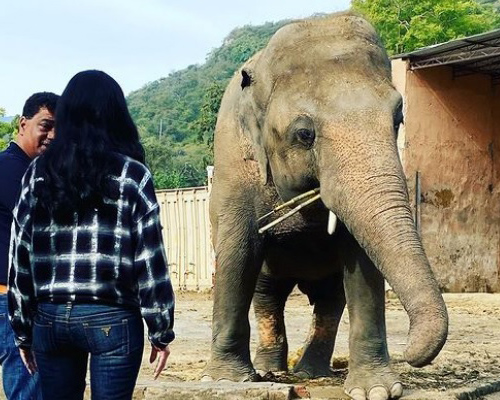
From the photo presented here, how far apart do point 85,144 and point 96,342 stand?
29.0 inches

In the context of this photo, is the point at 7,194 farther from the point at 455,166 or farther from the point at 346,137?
the point at 455,166

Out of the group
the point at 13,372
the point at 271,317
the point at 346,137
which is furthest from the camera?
the point at 271,317

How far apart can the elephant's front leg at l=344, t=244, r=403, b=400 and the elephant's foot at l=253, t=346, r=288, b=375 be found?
1340mm

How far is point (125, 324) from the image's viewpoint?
3.74m

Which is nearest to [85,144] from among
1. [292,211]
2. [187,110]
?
[292,211]

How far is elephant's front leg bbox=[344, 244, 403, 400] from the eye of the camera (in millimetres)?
6281

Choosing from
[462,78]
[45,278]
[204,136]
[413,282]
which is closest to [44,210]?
[45,278]

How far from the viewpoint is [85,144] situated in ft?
12.5

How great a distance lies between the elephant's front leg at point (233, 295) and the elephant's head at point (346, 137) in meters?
0.46

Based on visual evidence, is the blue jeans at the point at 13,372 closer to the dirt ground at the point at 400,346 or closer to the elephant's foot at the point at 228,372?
the dirt ground at the point at 400,346

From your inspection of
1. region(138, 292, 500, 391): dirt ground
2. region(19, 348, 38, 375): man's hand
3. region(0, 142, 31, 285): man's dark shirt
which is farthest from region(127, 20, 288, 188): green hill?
region(19, 348, 38, 375): man's hand

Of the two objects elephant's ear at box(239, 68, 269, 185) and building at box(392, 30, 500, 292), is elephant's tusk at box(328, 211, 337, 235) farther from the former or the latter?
building at box(392, 30, 500, 292)

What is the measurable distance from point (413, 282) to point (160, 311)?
5.76 feet

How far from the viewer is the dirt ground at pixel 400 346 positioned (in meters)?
7.10
